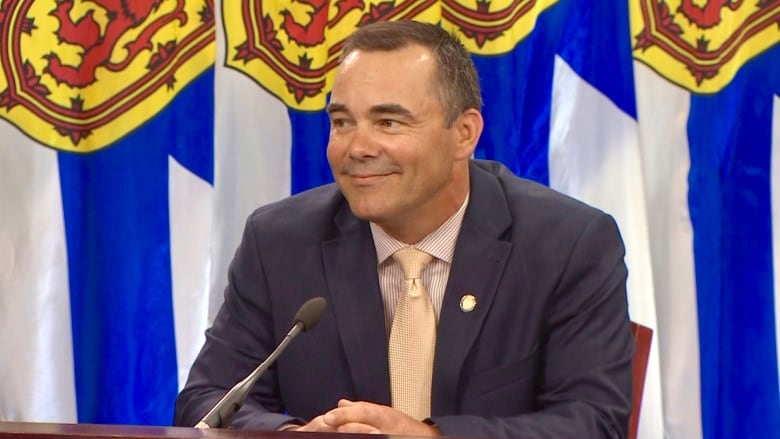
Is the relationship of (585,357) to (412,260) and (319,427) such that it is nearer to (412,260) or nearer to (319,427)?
(412,260)

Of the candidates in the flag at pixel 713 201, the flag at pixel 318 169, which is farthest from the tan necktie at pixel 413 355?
the flag at pixel 713 201

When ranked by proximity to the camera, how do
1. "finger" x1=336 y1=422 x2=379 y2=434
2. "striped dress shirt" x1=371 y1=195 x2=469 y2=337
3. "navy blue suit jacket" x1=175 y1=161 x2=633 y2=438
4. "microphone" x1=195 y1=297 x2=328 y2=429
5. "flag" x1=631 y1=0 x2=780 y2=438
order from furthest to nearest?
"flag" x1=631 y1=0 x2=780 y2=438 → "striped dress shirt" x1=371 y1=195 x2=469 y2=337 → "navy blue suit jacket" x1=175 y1=161 x2=633 y2=438 → "finger" x1=336 y1=422 x2=379 y2=434 → "microphone" x1=195 y1=297 x2=328 y2=429

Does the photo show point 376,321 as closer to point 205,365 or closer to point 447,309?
point 447,309

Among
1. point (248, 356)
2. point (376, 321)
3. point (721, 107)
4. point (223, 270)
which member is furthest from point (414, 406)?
point (721, 107)

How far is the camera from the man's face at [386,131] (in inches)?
87.2

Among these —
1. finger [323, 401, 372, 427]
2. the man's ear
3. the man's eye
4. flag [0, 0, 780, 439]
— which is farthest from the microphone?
flag [0, 0, 780, 439]

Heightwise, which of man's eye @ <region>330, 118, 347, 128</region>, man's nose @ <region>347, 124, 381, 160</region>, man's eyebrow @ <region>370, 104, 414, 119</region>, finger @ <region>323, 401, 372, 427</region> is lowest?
finger @ <region>323, 401, 372, 427</region>

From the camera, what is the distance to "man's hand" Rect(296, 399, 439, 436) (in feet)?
6.31

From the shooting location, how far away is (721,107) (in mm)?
3053

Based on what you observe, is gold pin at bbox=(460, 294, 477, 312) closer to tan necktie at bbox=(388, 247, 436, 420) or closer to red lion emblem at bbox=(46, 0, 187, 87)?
tan necktie at bbox=(388, 247, 436, 420)

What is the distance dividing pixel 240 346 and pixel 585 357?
0.70m

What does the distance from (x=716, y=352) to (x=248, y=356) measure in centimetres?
139

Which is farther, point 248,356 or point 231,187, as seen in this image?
point 231,187

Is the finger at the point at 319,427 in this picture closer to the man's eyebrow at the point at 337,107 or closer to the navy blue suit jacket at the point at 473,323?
the navy blue suit jacket at the point at 473,323
